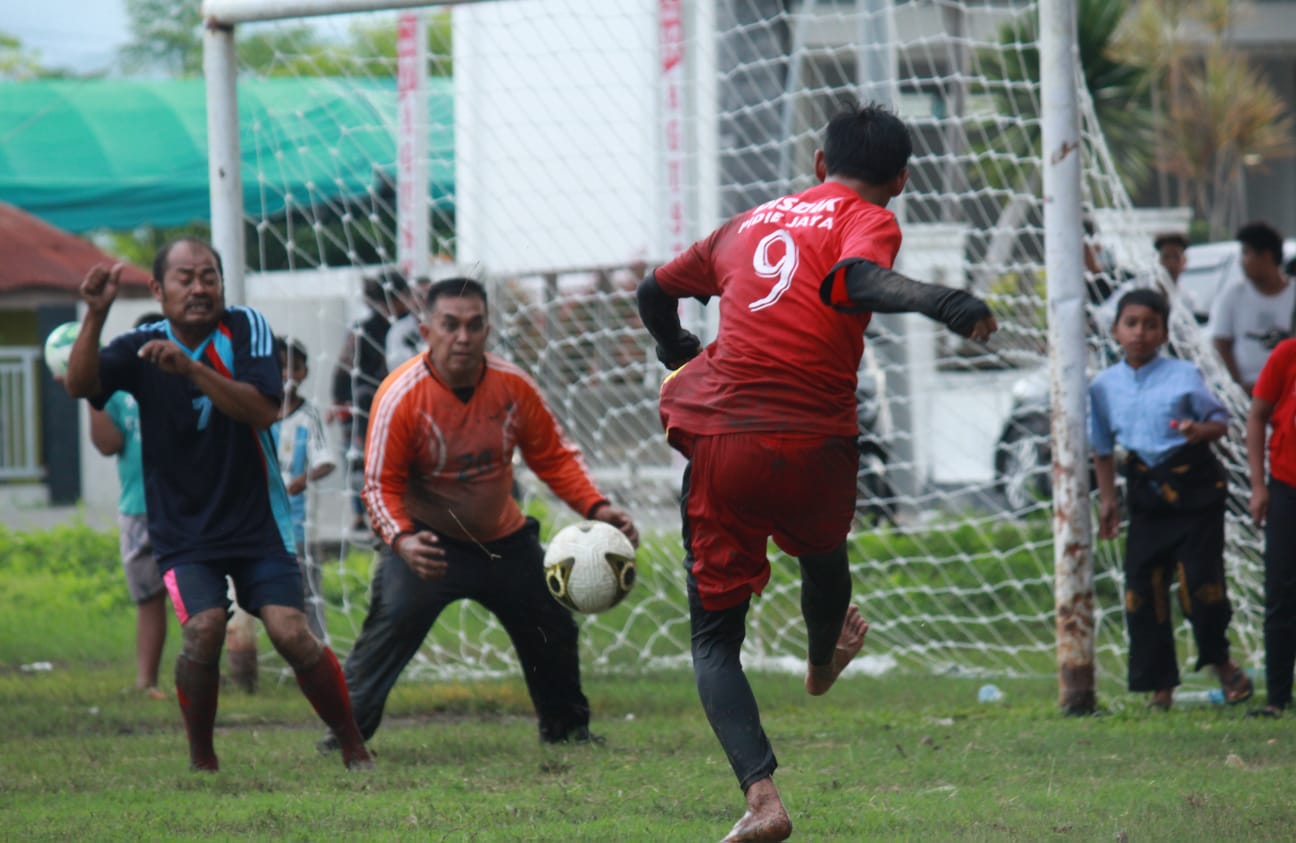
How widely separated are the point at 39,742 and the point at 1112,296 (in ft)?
18.8

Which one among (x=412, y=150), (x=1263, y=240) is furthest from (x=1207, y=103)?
(x=412, y=150)

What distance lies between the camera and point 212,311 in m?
5.54

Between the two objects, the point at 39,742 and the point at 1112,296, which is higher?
the point at 1112,296

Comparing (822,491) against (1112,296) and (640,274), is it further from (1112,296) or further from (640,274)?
(640,274)

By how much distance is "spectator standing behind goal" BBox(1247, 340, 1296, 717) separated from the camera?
21.0ft

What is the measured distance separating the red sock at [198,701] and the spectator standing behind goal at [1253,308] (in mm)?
5969

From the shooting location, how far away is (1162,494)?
6.61 metres

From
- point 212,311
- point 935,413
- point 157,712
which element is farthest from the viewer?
point 935,413

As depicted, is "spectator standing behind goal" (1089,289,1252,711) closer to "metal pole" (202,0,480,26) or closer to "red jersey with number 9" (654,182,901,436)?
"red jersey with number 9" (654,182,901,436)

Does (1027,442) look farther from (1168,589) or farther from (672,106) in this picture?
(1168,589)

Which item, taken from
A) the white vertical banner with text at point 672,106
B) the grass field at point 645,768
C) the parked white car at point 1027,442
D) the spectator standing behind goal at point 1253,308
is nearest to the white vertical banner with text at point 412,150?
the white vertical banner with text at point 672,106

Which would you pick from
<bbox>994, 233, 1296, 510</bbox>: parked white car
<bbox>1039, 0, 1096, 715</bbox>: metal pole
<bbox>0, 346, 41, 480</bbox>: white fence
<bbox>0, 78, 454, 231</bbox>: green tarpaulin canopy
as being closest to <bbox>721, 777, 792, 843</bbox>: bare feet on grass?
<bbox>1039, 0, 1096, 715</bbox>: metal pole

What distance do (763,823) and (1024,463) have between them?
296 inches

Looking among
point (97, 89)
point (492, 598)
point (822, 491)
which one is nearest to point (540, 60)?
point (492, 598)
